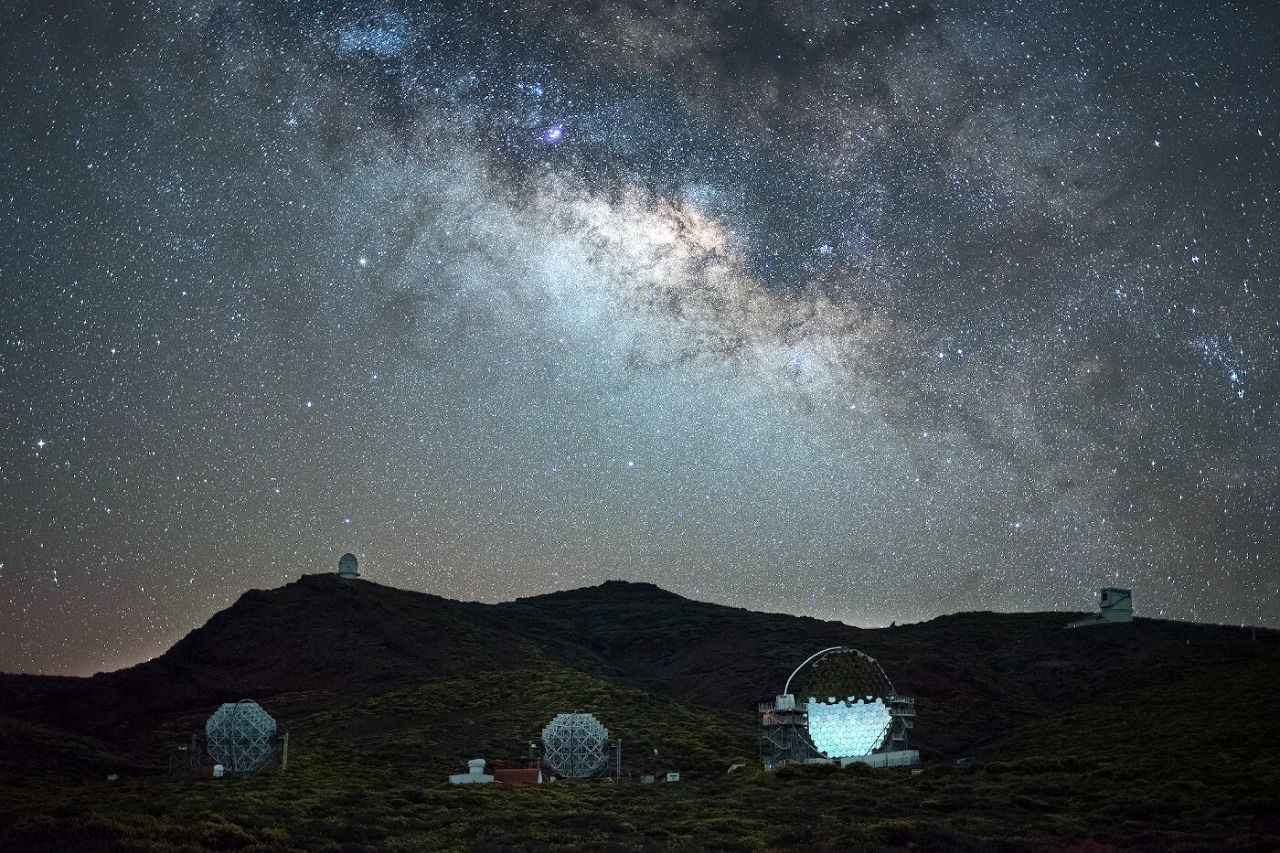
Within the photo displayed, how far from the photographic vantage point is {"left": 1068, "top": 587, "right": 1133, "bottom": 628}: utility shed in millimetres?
90375

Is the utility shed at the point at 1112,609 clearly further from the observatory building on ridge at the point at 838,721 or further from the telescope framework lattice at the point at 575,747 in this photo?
the telescope framework lattice at the point at 575,747

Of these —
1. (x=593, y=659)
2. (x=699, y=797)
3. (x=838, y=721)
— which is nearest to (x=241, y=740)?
(x=699, y=797)

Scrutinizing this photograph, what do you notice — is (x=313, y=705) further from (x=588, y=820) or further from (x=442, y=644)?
(x=588, y=820)

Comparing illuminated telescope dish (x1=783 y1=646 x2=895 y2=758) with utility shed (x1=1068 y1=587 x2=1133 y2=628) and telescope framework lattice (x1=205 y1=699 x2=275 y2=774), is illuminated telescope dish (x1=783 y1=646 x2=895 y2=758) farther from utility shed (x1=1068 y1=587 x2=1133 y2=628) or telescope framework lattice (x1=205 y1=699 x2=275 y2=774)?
utility shed (x1=1068 y1=587 x2=1133 y2=628)

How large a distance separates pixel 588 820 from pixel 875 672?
77.7ft

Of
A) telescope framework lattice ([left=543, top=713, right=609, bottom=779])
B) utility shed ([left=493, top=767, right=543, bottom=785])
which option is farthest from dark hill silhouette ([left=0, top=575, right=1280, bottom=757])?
utility shed ([left=493, top=767, right=543, bottom=785])

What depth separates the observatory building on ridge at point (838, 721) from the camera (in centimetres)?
4697

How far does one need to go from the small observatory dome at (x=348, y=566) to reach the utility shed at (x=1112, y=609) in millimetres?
64114

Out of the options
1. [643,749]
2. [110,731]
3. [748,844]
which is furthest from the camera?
[110,731]

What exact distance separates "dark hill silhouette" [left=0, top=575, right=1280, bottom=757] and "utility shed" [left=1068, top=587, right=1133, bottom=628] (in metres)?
1.64

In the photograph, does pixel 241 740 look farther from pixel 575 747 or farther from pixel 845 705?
pixel 845 705

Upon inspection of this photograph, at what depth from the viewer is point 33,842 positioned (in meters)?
22.8

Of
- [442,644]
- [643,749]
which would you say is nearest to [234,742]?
[643,749]

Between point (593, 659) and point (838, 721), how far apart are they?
47.8m
